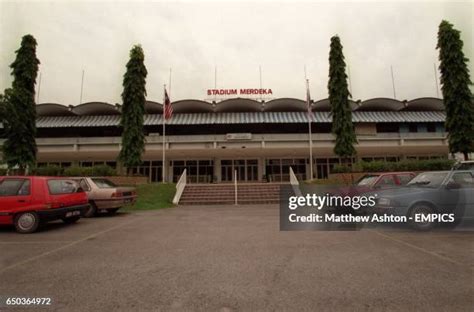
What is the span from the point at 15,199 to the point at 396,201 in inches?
439

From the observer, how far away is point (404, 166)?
19562 millimetres

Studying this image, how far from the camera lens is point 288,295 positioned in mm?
3352

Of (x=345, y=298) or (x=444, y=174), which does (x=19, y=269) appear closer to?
(x=345, y=298)

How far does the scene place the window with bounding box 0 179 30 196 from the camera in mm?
7727

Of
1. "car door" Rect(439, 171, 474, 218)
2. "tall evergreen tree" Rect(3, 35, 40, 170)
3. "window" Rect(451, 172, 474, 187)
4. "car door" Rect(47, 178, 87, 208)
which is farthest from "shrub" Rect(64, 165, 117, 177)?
"window" Rect(451, 172, 474, 187)

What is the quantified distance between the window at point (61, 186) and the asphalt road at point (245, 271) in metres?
1.46

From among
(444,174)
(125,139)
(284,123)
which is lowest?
(444,174)

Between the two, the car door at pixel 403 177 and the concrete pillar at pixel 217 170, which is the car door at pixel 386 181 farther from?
the concrete pillar at pixel 217 170

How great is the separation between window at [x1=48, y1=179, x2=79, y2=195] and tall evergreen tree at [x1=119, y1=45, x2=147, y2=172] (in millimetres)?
13348

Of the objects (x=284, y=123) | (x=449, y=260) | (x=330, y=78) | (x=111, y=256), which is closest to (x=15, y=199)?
(x=111, y=256)

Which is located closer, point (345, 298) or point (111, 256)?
point (345, 298)

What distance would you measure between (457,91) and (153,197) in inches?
992

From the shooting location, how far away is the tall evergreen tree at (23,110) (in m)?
19.8

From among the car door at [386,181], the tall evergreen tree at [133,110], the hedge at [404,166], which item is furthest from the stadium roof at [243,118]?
the car door at [386,181]
